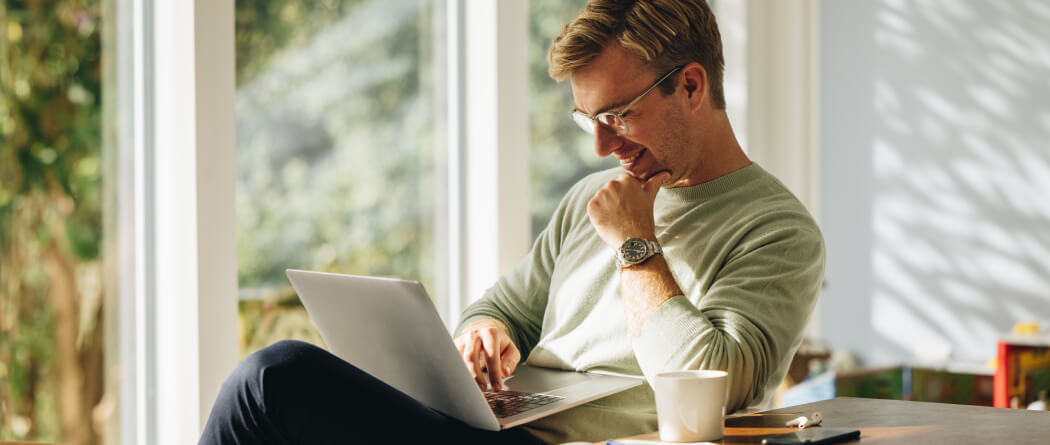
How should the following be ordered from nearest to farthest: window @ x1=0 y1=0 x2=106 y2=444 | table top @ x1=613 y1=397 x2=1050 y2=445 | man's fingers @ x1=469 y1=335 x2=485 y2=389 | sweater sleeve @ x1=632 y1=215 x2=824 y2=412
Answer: table top @ x1=613 y1=397 x2=1050 y2=445 < sweater sleeve @ x1=632 y1=215 x2=824 y2=412 < man's fingers @ x1=469 y1=335 x2=485 y2=389 < window @ x1=0 y1=0 x2=106 y2=444

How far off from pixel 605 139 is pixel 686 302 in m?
0.33

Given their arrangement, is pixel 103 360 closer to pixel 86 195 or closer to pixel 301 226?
pixel 86 195

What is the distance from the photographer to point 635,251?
1.37 metres

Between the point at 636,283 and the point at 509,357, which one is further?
the point at 509,357

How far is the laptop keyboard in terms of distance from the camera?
4.00 ft

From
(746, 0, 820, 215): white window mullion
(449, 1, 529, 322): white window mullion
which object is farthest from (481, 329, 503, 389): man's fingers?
(746, 0, 820, 215): white window mullion

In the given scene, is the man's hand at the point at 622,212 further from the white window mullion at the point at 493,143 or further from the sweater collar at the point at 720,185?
the white window mullion at the point at 493,143

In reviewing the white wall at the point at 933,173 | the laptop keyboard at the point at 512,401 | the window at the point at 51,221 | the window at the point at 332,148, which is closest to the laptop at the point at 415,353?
the laptop keyboard at the point at 512,401

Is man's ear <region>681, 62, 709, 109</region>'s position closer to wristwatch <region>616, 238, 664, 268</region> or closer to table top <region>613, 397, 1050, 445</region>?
wristwatch <region>616, 238, 664, 268</region>

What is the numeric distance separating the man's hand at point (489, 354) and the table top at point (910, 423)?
0.43 m

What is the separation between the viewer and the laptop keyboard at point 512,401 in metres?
1.22

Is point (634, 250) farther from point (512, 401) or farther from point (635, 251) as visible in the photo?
point (512, 401)

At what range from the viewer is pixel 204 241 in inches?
71.0

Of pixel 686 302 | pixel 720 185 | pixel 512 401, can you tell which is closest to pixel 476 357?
pixel 512 401
